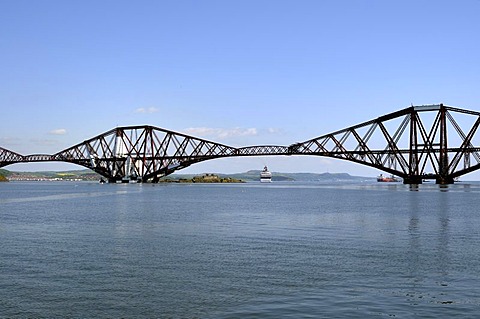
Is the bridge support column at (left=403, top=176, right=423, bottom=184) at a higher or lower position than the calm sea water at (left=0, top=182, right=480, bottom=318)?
higher

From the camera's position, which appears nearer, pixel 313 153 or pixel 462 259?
pixel 462 259

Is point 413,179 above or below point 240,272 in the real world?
above

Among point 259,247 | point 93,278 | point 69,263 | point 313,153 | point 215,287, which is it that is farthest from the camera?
point 313,153

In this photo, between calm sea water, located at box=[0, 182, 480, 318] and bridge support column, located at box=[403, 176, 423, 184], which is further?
bridge support column, located at box=[403, 176, 423, 184]

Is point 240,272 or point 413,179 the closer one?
point 240,272

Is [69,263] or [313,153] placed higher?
[313,153]

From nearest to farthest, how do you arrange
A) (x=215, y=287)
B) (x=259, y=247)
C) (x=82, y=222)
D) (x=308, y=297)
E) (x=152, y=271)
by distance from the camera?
1. (x=308, y=297)
2. (x=215, y=287)
3. (x=152, y=271)
4. (x=259, y=247)
5. (x=82, y=222)

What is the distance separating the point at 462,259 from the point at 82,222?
1260 inches

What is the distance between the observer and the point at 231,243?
109 ft

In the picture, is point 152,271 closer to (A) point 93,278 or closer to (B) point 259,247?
(A) point 93,278

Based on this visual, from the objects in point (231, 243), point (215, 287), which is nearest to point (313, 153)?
point (231, 243)

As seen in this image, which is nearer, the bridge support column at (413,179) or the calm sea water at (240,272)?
the calm sea water at (240,272)

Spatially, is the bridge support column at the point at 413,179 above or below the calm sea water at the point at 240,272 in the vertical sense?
above

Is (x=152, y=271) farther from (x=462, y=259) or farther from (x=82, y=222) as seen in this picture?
(x=82, y=222)
